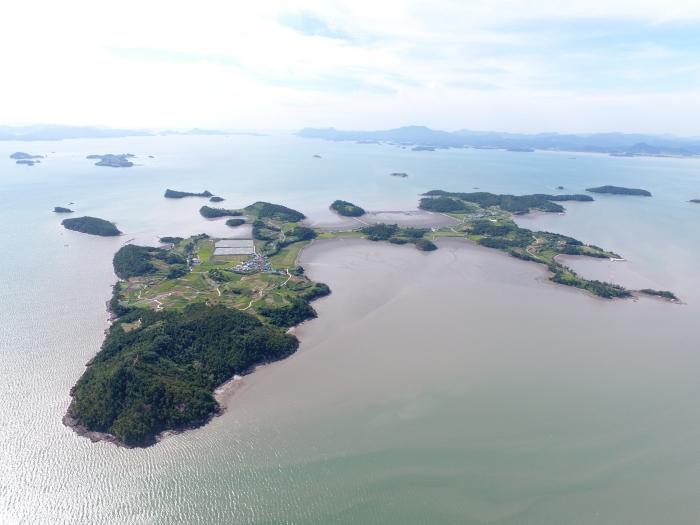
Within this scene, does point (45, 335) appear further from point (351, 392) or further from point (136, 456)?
point (351, 392)

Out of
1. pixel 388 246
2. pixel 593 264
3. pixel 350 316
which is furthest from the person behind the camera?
pixel 388 246

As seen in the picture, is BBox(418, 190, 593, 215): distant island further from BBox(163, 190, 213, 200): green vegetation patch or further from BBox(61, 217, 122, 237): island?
BBox(61, 217, 122, 237): island

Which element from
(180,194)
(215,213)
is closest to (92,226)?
(215,213)

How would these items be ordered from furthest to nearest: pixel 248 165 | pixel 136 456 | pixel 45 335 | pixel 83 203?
pixel 248 165 → pixel 83 203 → pixel 45 335 → pixel 136 456

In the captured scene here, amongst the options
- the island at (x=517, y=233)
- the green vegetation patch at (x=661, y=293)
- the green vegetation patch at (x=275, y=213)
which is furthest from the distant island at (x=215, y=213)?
the green vegetation patch at (x=661, y=293)

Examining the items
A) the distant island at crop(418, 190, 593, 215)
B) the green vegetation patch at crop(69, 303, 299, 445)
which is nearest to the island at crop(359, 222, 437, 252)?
the distant island at crop(418, 190, 593, 215)

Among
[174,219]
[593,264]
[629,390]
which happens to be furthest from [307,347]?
[174,219]

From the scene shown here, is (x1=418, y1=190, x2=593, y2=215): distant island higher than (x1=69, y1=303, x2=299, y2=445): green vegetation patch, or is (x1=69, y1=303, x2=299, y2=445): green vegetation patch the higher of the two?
(x1=418, y1=190, x2=593, y2=215): distant island
